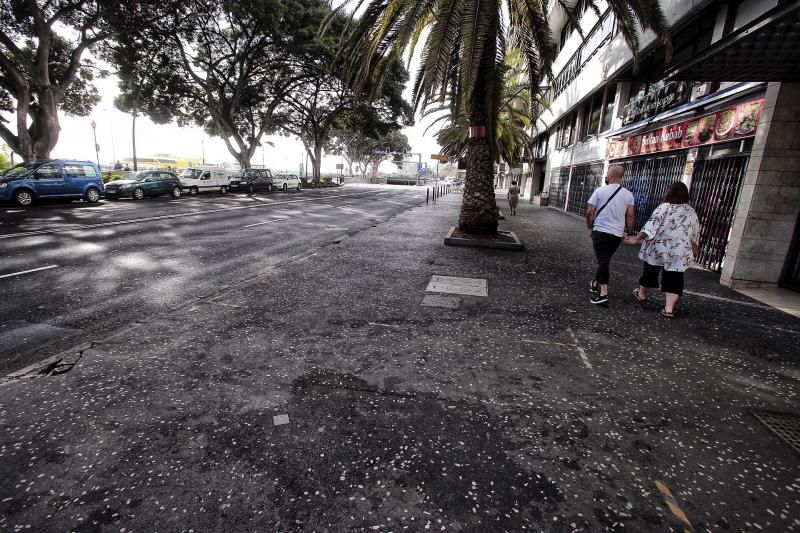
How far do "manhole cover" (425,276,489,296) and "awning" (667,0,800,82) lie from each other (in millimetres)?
4556

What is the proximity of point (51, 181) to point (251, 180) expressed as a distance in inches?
673

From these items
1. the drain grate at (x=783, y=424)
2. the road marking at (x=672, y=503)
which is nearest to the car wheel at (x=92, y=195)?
the road marking at (x=672, y=503)

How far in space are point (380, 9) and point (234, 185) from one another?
25.7 meters

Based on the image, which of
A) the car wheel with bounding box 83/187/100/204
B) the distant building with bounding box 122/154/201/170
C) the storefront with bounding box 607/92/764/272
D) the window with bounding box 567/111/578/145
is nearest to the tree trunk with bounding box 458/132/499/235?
the storefront with bounding box 607/92/764/272

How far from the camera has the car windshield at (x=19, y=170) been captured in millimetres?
14938

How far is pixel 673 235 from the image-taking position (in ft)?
17.2

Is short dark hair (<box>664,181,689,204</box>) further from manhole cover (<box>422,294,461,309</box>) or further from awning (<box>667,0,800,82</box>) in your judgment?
manhole cover (<box>422,294,461,309</box>)

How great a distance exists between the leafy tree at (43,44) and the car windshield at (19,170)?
421 centimetres

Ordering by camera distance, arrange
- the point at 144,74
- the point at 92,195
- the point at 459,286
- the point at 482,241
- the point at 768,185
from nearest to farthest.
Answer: the point at 459,286 → the point at 768,185 → the point at 482,241 → the point at 92,195 → the point at 144,74

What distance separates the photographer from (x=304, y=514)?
1952mm

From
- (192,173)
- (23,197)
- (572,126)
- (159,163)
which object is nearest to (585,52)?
(572,126)

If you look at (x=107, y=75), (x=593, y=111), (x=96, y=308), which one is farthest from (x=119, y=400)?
(x=107, y=75)

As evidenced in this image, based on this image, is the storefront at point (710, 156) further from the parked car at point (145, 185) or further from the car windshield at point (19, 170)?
the parked car at point (145, 185)

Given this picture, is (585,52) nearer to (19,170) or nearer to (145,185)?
(145,185)
